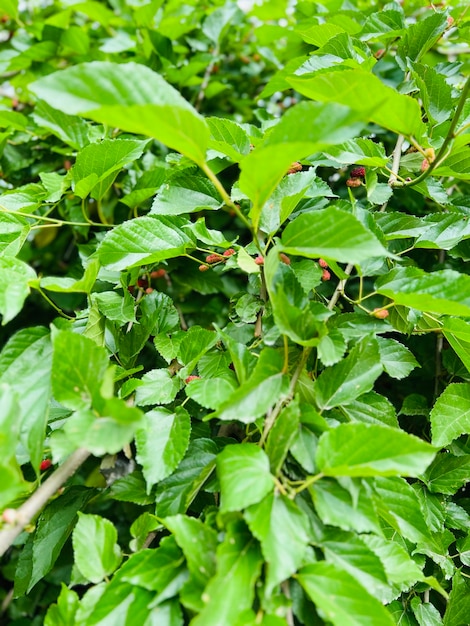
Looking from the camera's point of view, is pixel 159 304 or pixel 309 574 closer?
pixel 309 574

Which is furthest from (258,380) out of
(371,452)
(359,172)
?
(359,172)

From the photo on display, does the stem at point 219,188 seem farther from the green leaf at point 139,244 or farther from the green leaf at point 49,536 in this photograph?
the green leaf at point 49,536

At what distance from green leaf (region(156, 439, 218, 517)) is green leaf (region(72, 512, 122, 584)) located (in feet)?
0.17

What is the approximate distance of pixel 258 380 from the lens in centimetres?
45

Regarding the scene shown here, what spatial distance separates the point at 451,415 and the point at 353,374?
0.65 feet

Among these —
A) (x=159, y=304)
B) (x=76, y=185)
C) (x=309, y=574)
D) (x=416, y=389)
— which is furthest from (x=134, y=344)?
(x=416, y=389)

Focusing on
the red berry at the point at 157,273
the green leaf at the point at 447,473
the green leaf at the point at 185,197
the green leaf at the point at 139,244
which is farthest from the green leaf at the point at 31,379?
the green leaf at the point at 447,473

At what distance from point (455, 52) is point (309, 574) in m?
1.24

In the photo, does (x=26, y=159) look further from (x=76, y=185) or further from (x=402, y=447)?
(x=402, y=447)

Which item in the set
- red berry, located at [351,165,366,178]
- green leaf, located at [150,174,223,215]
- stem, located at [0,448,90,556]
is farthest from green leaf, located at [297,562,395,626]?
red berry, located at [351,165,366,178]

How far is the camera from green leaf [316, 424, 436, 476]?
39 cm

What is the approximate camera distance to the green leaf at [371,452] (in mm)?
391

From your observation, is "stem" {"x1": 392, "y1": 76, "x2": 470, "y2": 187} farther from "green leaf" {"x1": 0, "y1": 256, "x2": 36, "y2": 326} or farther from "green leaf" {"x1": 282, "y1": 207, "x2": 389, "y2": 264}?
"green leaf" {"x1": 0, "y1": 256, "x2": 36, "y2": 326}

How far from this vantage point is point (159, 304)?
2.16 ft
